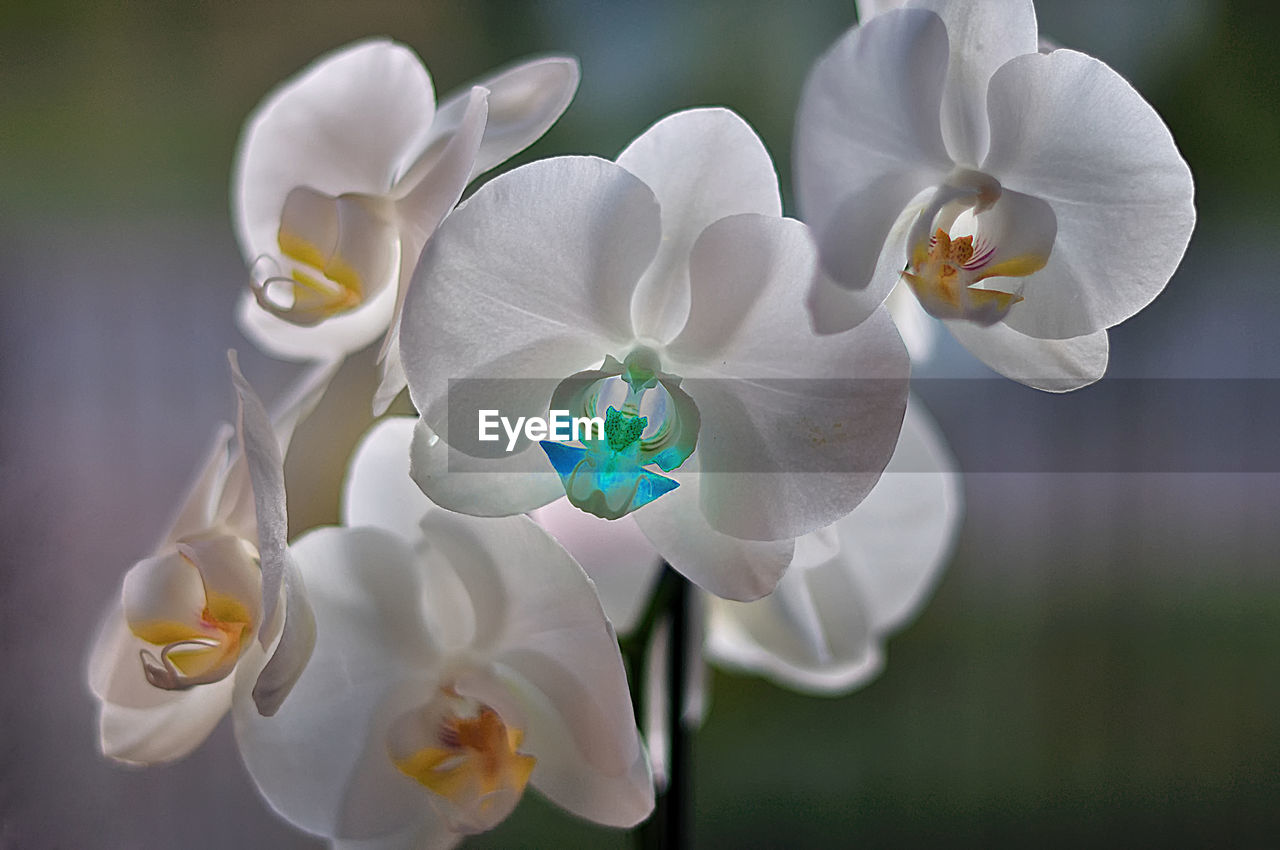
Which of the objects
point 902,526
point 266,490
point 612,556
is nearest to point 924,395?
point 902,526

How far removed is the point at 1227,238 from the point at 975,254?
1.15 m

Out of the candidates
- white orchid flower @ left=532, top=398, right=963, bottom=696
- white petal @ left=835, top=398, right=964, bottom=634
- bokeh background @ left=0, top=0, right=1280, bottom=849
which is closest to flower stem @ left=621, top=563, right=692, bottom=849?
white orchid flower @ left=532, top=398, right=963, bottom=696

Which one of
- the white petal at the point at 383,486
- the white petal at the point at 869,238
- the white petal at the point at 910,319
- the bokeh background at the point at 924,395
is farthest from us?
the bokeh background at the point at 924,395

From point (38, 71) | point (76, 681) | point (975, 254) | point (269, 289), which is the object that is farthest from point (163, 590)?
point (38, 71)

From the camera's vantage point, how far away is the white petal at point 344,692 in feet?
1.19

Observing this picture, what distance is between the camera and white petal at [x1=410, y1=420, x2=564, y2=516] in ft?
1.05

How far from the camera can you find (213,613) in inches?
13.7

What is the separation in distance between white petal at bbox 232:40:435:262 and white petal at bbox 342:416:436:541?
10cm

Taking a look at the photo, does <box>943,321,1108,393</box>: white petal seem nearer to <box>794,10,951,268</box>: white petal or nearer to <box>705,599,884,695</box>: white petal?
<box>794,10,951,268</box>: white petal

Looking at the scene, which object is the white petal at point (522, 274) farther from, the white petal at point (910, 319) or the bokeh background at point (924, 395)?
the bokeh background at point (924, 395)

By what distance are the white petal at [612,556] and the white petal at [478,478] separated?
0.49 ft

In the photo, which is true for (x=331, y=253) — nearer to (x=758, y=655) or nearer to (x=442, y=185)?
(x=442, y=185)

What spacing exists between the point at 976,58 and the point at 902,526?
30 centimetres

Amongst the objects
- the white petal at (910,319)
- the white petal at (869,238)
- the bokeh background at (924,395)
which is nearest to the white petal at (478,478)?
the white petal at (869,238)
